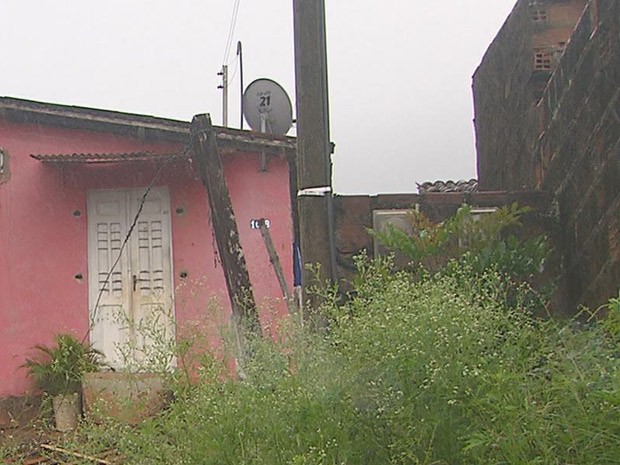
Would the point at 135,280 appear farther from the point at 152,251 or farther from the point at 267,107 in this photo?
the point at 267,107

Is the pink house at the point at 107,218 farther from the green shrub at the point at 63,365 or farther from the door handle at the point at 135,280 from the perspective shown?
the green shrub at the point at 63,365

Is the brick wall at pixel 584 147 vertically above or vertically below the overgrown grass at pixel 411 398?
above

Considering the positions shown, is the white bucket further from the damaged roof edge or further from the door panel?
the damaged roof edge

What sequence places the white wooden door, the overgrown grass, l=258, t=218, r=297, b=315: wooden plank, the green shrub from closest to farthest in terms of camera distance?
the overgrown grass, the green shrub, l=258, t=218, r=297, b=315: wooden plank, the white wooden door

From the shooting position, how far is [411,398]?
10.1 feet

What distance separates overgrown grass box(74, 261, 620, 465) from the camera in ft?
9.02

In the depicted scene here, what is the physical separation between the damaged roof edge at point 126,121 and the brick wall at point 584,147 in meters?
2.48

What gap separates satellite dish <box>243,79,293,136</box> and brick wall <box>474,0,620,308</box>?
8.61ft

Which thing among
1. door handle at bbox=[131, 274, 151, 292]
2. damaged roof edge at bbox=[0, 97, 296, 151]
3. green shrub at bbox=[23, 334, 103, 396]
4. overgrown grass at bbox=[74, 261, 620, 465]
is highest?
damaged roof edge at bbox=[0, 97, 296, 151]

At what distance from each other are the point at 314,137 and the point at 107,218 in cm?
425

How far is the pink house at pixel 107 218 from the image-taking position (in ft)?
28.0

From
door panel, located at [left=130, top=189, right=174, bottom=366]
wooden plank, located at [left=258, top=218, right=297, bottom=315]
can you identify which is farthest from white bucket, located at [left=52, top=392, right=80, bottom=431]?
wooden plank, located at [left=258, top=218, right=297, bottom=315]

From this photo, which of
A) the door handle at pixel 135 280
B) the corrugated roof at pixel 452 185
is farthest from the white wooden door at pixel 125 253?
the corrugated roof at pixel 452 185

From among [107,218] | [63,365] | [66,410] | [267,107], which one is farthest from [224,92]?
[66,410]
